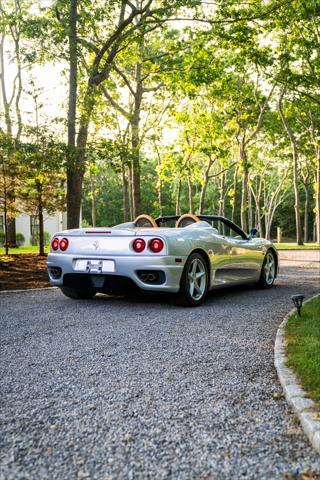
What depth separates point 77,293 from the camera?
25.9ft

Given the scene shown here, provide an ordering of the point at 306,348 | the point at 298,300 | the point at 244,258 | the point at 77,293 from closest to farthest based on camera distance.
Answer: the point at 306,348
the point at 298,300
the point at 77,293
the point at 244,258

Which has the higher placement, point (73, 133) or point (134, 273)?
point (73, 133)

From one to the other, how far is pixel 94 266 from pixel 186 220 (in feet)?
5.39

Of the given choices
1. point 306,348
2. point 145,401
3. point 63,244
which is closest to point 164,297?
point 63,244

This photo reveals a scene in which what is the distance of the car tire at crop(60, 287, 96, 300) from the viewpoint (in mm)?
7844

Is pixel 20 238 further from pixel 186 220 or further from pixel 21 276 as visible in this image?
pixel 186 220

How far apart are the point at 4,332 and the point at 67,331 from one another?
0.65 meters

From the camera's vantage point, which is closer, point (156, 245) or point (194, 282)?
point (156, 245)

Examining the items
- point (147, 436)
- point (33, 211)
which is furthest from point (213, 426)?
point (33, 211)

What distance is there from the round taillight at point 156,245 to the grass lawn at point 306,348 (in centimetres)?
181

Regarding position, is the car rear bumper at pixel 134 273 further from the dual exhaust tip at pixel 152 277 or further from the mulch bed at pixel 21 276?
the mulch bed at pixel 21 276

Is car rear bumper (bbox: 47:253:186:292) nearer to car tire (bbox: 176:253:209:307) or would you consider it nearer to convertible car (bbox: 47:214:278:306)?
convertible car (bbox: 47:214:278:306)

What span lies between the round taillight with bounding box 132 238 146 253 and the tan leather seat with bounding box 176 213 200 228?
3.91 feet

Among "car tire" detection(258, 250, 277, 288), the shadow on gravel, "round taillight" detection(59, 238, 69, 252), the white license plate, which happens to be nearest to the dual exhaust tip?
the shadow on gravel
